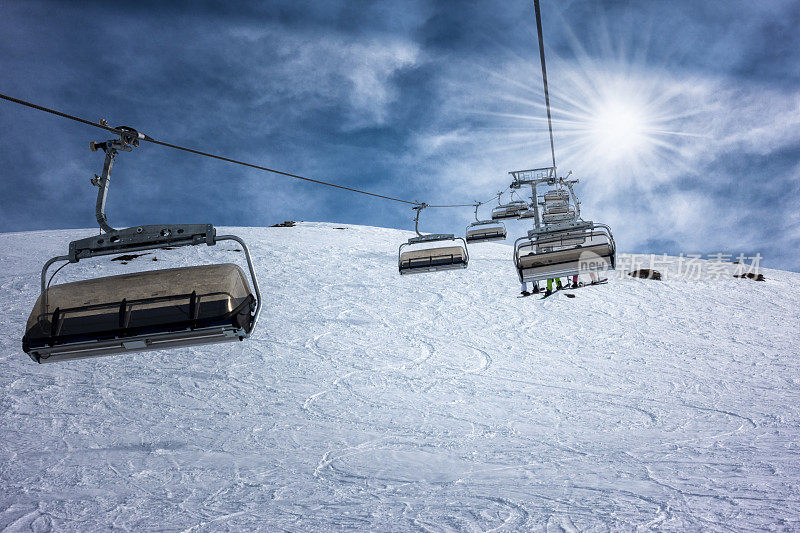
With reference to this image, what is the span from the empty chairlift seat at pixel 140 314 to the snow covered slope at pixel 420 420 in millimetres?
4756

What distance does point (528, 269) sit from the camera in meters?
7.98

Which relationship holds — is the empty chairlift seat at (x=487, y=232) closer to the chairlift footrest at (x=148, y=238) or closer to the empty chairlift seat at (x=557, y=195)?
the empty chairlift seat at (x=557, y=195)

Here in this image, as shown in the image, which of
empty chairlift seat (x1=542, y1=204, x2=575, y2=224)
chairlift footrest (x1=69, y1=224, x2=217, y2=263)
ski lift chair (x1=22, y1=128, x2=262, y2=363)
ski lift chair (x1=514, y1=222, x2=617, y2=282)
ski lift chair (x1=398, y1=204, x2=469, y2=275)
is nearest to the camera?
chairlift footrest (x1=69, y1=224, x2=217, y2=263)

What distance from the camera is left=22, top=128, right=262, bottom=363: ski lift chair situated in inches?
180

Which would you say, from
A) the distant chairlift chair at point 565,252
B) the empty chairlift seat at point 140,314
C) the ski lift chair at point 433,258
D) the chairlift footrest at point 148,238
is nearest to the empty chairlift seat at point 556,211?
the ski lift chair at point 433,258

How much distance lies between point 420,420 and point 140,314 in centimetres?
945

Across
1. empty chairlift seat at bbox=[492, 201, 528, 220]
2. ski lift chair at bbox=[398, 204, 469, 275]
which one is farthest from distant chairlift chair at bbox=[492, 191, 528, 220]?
ski lift chair at bbox=[398, 204, 469, 275]

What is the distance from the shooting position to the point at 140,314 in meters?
4.93

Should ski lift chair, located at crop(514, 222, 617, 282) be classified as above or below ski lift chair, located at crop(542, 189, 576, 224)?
below

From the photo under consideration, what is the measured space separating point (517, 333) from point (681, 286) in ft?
52.1

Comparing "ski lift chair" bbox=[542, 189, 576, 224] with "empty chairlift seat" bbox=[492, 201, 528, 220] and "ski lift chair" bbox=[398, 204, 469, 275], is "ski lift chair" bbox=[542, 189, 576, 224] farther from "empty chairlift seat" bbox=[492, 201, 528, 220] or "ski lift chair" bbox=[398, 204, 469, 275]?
"ski lift chair" bbox=[398, 204, 469, 275]

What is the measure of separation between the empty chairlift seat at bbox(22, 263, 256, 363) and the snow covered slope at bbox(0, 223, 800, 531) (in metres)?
4.76

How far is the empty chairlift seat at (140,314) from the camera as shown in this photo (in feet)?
15.2

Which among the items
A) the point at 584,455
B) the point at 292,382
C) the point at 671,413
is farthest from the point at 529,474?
the point at 292,382
